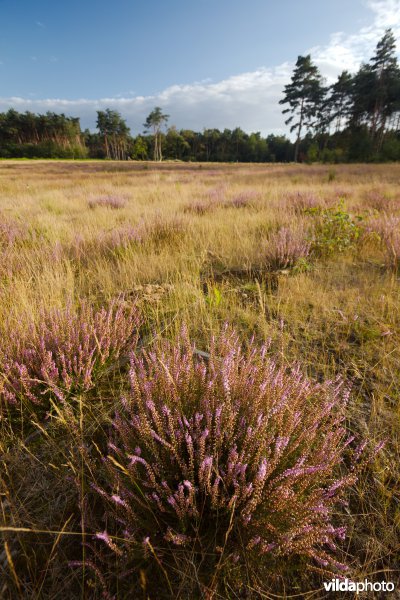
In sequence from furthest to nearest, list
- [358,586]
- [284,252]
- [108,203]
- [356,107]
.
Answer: [356,107], [108,203], [284,252], [358,586]

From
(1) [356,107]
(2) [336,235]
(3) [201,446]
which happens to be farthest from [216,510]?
(1) [356,107]

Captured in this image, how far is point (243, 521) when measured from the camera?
0.96 meters

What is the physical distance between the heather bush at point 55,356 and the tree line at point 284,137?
42.7m

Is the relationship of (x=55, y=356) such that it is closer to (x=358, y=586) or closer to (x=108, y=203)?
(x=358, y=586)

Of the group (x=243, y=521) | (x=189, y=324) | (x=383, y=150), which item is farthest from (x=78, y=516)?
(x=383, y=150)

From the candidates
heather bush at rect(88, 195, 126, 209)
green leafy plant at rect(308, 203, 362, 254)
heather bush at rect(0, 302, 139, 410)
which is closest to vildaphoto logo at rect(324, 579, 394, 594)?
heather bush at rect(0, 302, 139, 410)

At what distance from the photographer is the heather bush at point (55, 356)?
147 centimetres

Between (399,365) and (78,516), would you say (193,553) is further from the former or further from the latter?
(399,365)

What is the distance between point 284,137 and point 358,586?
312 ft

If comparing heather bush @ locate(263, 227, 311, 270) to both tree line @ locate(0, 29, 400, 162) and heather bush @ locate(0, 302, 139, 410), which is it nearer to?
heather bush @ locate(0, 302, 139, 410)

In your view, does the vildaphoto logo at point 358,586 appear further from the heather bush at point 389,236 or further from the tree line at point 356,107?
the tree line at point 356,107

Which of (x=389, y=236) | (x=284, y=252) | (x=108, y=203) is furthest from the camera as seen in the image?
(x=108, y=203)

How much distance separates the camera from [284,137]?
80.4 m

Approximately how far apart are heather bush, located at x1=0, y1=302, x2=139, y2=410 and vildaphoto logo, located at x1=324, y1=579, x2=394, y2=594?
4.19ft
